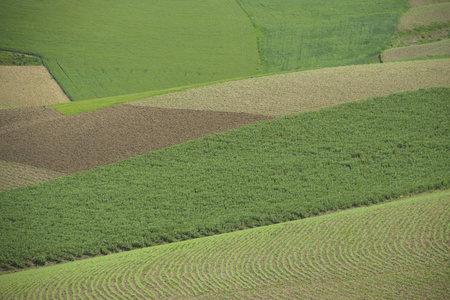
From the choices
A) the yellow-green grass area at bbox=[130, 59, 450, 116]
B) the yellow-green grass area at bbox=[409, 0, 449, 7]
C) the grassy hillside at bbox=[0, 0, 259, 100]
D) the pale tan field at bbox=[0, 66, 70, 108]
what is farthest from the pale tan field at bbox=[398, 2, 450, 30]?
the pale tan field at bbox=[0, 66, 70, 108]

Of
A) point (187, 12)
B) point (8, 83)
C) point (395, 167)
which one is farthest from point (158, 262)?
point (187, 12)

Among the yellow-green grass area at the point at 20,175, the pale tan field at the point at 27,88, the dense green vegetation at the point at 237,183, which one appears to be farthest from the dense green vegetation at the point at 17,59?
the dense green vegetation at the point at 237,183

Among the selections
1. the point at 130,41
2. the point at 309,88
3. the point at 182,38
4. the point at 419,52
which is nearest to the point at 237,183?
the point at 309,88

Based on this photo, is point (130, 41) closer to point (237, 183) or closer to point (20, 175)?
point (20, 175)

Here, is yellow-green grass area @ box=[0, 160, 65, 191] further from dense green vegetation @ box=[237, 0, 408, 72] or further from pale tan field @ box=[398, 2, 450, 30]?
pale tan field @ box=[398, 2, 450, 30]

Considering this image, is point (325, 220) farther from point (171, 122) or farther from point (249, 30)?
point (249, 30)

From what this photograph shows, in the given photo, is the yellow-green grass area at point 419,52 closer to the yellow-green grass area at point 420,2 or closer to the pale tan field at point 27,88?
the yellow-green grass area at point 420,2
